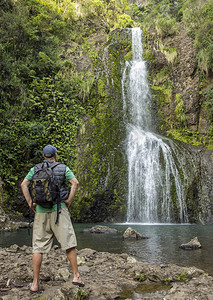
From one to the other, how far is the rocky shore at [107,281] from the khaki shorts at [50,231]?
1.46ft

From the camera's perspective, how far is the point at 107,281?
3.17 m

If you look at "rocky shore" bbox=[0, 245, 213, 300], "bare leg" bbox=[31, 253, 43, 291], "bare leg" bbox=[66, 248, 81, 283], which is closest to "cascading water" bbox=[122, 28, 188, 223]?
"rocky shore" bbox=[0, 245, 213, 300]

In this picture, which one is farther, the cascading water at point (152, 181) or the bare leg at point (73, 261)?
the cascading water at point (152, 181)

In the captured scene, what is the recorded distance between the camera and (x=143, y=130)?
1598 cm

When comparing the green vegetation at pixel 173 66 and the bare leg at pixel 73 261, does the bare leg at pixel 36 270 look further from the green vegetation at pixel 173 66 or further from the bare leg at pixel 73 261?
the green vegetation at pixel 173 66

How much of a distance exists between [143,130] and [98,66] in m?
5.73

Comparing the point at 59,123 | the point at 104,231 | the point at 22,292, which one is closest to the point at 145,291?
the point at 22,292

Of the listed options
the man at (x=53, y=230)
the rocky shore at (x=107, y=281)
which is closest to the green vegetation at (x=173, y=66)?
the rocky shore at (x=107, y=281)

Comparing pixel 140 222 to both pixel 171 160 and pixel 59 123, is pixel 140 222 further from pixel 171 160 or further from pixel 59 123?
pixel 59 123

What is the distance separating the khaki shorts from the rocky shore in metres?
0.44

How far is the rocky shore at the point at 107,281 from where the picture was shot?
8.80 ft

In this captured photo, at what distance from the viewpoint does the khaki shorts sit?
2.95m

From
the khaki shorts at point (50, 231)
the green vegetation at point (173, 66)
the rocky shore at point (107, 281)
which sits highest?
the green vegetation at point (173, 66)

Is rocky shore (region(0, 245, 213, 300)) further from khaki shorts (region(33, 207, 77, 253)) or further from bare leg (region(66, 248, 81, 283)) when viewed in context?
khaki shorts (region(33, 207, 77, 253))
